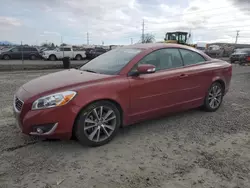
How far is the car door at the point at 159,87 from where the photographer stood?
379 cm

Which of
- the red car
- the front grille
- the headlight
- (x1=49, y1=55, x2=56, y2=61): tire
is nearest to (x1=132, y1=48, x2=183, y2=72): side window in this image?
the red car

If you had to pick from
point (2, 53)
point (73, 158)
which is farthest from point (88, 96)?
point (2, 53)

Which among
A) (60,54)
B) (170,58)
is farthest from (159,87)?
(60,54)

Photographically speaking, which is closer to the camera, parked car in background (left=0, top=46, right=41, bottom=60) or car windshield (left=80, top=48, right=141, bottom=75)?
car windshield (left=80, top=48, right=141, bottom=75)

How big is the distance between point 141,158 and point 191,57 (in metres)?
2.63

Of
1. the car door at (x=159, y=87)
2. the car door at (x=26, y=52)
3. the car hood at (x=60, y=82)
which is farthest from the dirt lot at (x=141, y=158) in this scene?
the car door at (x=26, y=52)

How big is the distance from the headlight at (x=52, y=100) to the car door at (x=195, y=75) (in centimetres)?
238

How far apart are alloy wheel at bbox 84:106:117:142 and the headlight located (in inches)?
15.9

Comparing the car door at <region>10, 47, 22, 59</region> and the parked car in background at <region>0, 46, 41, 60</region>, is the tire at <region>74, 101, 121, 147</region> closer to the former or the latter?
the parked car in background at <region>0, 46, 41, 60</region>

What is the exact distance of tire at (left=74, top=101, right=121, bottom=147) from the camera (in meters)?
3.27

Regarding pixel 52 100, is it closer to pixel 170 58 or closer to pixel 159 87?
pixel 159 87

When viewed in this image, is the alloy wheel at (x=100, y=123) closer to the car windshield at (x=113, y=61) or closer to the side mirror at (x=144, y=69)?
the car windshield at (x=113, y=61)

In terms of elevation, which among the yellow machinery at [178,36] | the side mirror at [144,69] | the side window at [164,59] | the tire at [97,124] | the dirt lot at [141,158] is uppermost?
the yellow machinery at [178,36]

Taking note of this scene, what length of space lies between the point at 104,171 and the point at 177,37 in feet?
84.0
